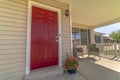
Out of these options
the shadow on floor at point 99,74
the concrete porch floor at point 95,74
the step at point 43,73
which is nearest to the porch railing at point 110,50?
the concrete porch floor at point 95,74

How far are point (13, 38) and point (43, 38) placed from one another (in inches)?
31.2

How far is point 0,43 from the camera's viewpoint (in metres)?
1.93

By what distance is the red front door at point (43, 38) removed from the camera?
2402mm

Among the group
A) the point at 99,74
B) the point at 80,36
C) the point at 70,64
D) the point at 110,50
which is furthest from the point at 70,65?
the point at 80,36

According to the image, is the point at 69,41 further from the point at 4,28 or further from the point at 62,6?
the point at 4,28

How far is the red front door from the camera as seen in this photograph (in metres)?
2.40

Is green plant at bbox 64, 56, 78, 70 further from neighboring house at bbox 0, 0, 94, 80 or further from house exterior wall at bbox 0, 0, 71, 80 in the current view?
house exterior wall at bbox 0, 0, 71, 80

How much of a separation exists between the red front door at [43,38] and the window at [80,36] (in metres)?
3.60

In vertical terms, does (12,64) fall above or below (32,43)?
below

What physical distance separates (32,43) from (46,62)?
2.34ft

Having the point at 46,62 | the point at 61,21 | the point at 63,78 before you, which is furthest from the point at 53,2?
the point at 63,78

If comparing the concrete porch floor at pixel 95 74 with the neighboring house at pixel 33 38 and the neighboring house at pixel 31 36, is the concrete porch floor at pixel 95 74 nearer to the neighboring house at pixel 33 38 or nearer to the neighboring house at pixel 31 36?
the neighboring house at pixel 33 38

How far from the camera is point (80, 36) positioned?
652 centimetres

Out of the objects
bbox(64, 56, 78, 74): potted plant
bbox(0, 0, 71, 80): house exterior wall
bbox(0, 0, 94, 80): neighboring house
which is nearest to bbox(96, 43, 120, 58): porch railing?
bbox(0, 0, 94, 80): neighboring house
